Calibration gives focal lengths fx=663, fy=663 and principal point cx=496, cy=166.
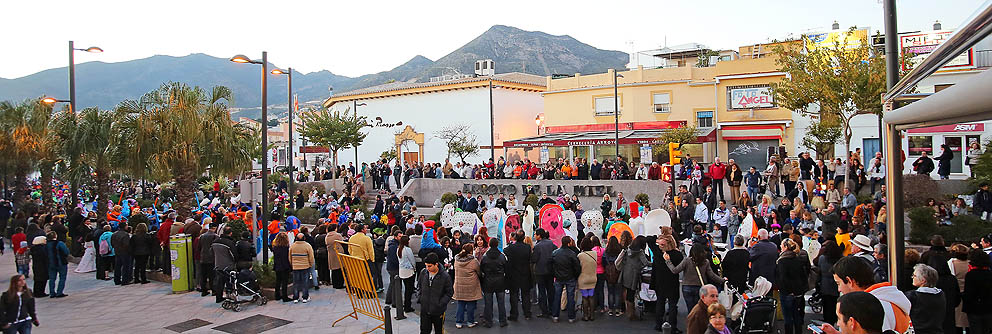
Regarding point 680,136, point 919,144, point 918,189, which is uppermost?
point 680,136

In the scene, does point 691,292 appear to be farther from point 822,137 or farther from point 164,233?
point 822,137

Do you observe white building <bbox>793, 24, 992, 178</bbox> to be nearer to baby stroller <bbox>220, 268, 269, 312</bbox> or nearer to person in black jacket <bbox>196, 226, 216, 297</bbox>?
baby stroller <bbox>220, 268, 269, 312</bbox>

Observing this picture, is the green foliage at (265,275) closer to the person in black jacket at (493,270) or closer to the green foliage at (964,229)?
the person in black jacket at (493,270)

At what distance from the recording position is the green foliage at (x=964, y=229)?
14273mm

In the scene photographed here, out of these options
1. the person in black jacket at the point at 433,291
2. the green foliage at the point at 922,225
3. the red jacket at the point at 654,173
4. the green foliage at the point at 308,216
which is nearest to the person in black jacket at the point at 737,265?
the person in black jacket at the point at 433,291

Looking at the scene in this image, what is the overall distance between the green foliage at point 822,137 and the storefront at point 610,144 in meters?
4.53

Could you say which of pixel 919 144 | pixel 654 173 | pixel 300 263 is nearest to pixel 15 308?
pixel 300 263

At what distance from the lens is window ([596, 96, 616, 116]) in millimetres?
38094

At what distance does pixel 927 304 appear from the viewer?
6.24 m

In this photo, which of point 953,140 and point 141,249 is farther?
point 953,140

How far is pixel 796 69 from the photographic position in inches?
782

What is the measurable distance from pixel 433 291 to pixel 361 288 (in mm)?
1780

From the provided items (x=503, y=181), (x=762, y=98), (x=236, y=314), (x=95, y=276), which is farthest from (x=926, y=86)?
(x=762, y=98)

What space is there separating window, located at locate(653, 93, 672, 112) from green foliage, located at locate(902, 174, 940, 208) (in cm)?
1948
